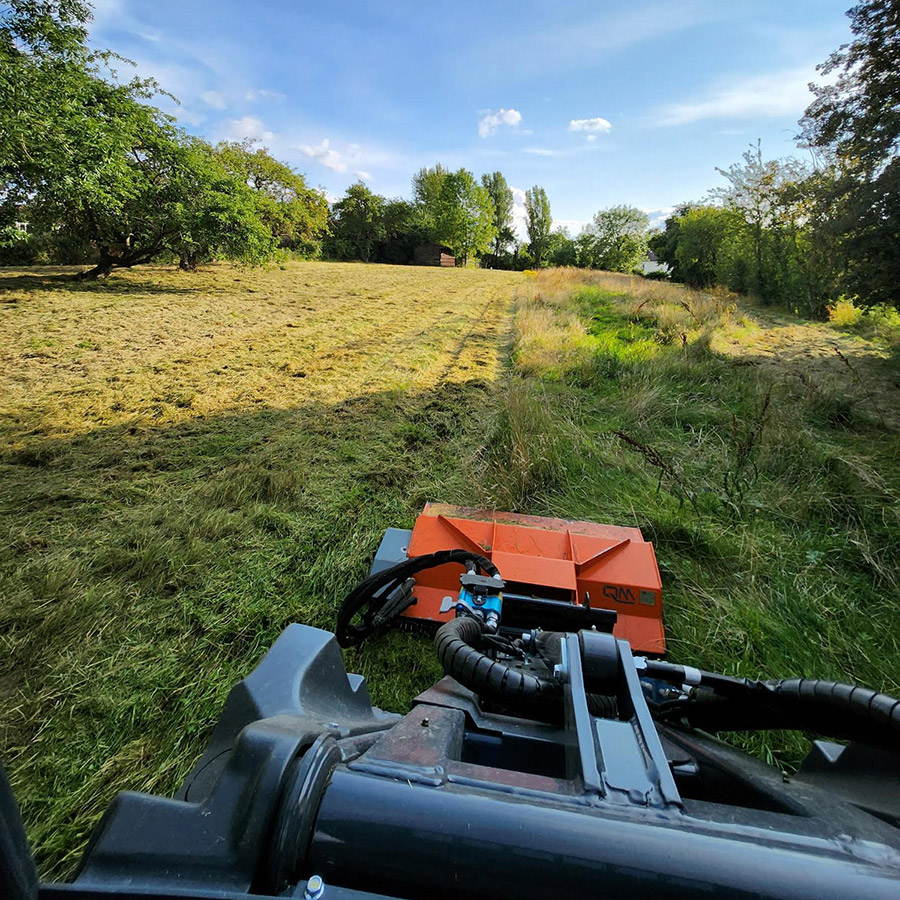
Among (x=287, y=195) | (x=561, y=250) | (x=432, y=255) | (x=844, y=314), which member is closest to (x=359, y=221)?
(x=432, y=255)

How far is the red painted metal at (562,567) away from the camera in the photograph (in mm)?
1833

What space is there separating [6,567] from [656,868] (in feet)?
9.99

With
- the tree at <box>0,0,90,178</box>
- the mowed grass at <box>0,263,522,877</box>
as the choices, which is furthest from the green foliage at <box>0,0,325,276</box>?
the mowed grass at <box>0,263,522,877</box>

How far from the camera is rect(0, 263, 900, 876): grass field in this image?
1.75 meters

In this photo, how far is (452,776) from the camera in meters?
0.69

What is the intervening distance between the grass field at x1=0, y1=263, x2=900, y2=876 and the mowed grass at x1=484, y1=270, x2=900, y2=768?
18 mm

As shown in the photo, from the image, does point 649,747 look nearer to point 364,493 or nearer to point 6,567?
point 364,493

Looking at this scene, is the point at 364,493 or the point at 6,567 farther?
the point at 364,493

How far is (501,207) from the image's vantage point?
176ft

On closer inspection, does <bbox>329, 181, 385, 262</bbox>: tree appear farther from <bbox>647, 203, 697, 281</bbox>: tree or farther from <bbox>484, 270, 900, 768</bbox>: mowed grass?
<bbox>484, 270, 900, 768</bbox>: mowed grass

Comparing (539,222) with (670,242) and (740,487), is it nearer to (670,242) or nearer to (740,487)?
(670,242)

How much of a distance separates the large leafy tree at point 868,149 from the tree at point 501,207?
50695 millimetres

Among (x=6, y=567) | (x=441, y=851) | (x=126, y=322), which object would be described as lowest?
(x=6, y=567)

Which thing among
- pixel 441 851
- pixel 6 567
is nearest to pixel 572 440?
pixel 441 851
